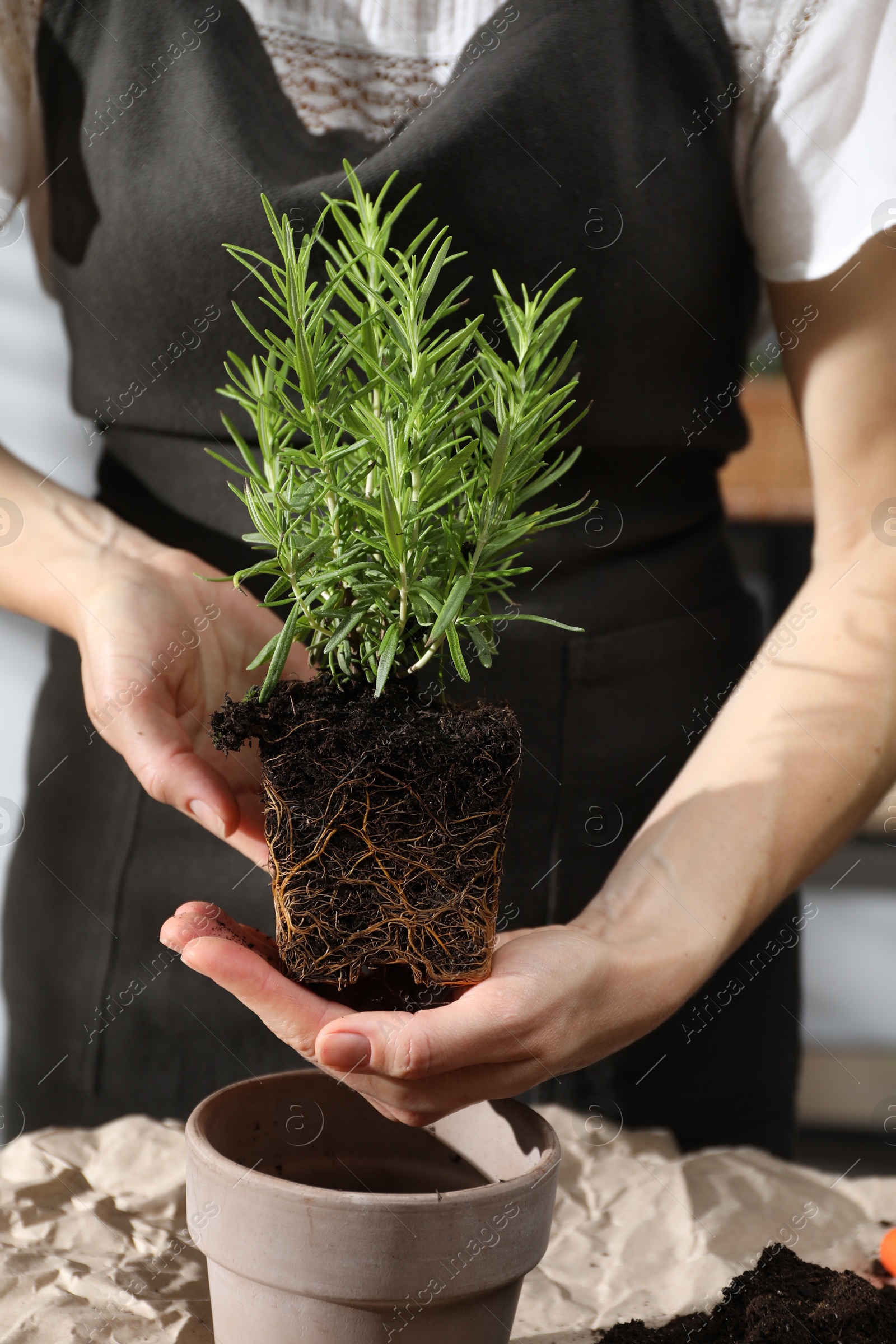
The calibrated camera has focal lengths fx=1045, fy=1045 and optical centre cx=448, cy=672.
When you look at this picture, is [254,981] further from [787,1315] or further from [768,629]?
[768,629]

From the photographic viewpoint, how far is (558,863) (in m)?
1.09

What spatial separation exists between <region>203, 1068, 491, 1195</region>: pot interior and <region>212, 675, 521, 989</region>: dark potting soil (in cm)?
10

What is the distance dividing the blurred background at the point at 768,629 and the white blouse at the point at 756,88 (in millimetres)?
1070

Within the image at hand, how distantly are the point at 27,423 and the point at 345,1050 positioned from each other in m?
1.88

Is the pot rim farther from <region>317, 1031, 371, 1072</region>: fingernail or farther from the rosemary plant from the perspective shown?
the rosemary plant

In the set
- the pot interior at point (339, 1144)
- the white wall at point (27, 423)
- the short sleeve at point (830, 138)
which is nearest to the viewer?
the pot interior at point (339, 1144)

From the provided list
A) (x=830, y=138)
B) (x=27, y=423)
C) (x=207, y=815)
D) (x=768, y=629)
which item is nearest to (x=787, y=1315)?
(x=207, y=815)

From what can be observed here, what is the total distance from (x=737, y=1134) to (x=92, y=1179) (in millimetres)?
678

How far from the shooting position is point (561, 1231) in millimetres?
848

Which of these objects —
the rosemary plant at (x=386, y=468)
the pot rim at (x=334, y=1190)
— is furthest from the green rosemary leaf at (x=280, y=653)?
the pot rim at (x=334, y=1190)

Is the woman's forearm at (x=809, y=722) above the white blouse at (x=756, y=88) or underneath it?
underneath

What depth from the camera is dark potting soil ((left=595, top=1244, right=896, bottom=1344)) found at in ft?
2.10

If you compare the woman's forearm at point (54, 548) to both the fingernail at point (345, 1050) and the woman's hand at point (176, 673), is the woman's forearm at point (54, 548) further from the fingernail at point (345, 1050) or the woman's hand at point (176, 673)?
the fingernail at point (345, 1050)

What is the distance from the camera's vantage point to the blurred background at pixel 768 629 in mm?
2088
